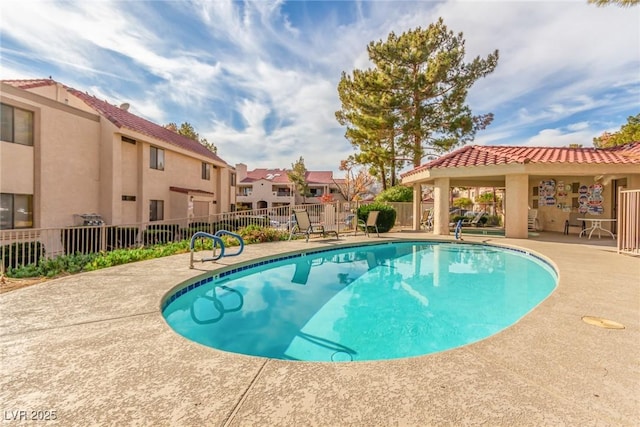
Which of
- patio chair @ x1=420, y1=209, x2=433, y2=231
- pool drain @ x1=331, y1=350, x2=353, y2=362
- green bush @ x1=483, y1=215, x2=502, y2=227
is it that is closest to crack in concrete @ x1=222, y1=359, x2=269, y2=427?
pool drain @ x1=331, y1=350, x2=353, y2=362

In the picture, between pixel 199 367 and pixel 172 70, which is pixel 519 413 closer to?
pixel 199 367

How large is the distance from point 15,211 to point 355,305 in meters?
13.6

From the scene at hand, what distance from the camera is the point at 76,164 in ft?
43.3

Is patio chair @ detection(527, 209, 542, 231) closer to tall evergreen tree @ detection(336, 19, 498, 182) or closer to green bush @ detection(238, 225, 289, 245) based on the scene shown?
tall evergreen tree @ detection(336, 19, 498, 182)

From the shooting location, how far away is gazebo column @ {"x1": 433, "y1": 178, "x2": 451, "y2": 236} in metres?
14.3

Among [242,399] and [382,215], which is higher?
[382,215]

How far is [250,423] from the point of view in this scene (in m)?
1.86

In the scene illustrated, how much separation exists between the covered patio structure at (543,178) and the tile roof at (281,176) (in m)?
29.9

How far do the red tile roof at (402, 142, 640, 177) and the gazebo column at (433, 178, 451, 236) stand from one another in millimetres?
890

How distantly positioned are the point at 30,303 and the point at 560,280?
29.9 feet

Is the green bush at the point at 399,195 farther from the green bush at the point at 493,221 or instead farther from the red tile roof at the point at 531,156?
the green bush at the point at 493,221

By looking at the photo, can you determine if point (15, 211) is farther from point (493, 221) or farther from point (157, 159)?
point (493, 221)

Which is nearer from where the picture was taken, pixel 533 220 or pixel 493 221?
pixel 533 220

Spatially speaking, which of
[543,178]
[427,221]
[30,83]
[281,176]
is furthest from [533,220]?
[281,176]
